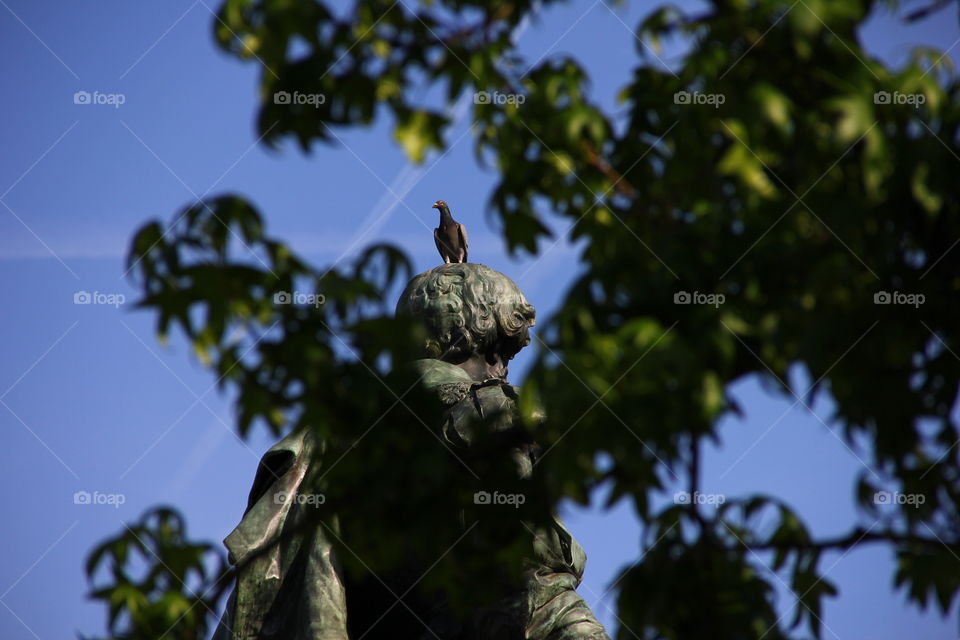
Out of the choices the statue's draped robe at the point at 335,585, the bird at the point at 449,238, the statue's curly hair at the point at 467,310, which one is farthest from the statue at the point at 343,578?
the bird at the point at 449,238

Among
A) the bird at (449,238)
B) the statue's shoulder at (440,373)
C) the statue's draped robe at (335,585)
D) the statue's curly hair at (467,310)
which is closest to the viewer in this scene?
the statue's draped robe at (335,585)

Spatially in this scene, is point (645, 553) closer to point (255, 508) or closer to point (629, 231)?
point (629, 231)

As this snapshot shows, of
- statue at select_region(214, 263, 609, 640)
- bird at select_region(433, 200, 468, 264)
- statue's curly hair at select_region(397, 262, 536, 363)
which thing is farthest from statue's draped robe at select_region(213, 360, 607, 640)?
bird at select_region(433, 200, 468, 264)

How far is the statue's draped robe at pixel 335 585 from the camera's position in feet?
22.2

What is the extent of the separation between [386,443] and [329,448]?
0.31m

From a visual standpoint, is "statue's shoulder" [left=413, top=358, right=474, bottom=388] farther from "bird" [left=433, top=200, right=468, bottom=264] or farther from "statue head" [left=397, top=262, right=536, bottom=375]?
"bird" [left=433, top=200, right=468, bottom=264]

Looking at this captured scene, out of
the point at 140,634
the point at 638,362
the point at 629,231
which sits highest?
the point at 629,231

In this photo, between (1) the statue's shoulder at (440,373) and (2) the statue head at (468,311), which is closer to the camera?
(1) the statue's shoulder at (440,373)

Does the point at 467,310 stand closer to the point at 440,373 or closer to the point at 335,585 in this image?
the point at 440,373

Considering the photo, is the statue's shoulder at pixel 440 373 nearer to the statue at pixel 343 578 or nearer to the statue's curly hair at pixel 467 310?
the statue at pixel 343 578

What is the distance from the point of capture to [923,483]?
4645 mm

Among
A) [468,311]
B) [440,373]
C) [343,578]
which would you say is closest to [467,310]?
[468,311]

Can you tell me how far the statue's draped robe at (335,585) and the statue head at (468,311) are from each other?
1.79 feet

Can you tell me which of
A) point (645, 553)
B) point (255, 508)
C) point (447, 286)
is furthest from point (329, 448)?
point (447, 286)
